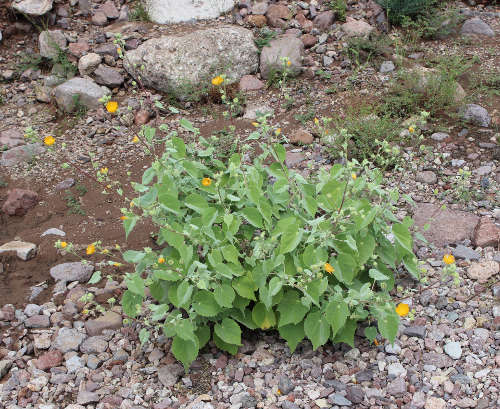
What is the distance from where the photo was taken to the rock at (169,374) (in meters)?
2.61

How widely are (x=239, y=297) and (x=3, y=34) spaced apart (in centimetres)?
487

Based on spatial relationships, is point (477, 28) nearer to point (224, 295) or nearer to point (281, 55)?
point (281, 55)

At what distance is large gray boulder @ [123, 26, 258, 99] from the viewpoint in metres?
5.16

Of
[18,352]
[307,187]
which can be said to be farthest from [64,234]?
[307,187]

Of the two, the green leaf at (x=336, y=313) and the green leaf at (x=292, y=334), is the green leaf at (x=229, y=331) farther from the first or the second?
the green leaf at (x=336, y=313)

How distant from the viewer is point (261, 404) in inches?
97.5

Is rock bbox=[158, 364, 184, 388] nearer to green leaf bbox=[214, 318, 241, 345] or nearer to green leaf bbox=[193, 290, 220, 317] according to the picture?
green leaf bbox=[214, 318, 241, 345]

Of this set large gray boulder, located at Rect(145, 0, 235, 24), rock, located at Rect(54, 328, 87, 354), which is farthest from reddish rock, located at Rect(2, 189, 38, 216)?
large gray boulder, located at Rect(145, 0, 235, 24)

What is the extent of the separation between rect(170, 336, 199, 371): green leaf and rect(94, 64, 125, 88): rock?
3.54 meters

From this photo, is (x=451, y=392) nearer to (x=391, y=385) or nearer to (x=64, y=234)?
(x=391, y=385)

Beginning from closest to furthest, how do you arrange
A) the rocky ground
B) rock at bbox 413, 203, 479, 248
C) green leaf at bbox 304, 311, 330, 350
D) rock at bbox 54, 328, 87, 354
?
green leaf at bbox 304, 311, 330, 350 → the rocky ground → rock at bbox 54, 328, 87, 354 → rock at bbox 413, 203, 479, 248

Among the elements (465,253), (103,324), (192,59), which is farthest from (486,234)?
(192,59)

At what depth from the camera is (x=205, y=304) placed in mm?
2455

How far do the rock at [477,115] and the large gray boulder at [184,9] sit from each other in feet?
9.81
